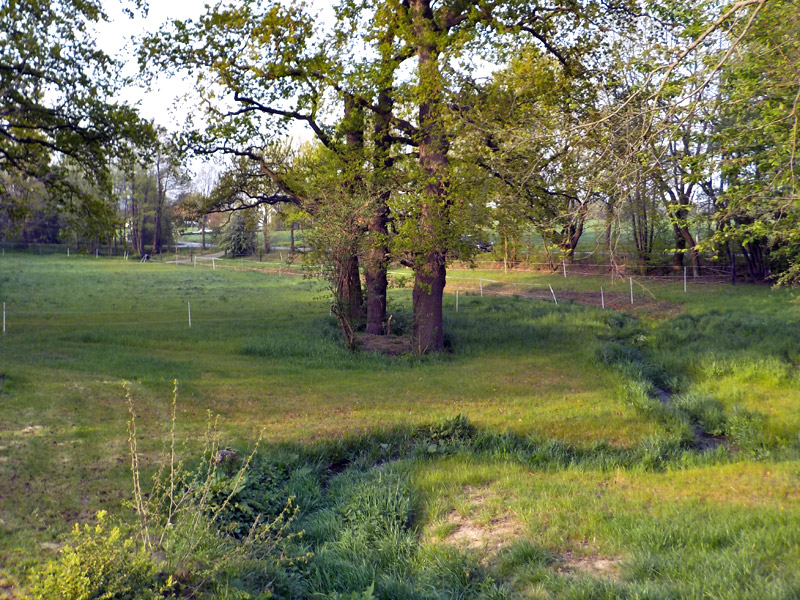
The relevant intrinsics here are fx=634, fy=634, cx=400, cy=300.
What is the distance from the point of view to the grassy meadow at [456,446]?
4832 mm

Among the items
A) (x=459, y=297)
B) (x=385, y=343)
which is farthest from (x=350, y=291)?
(x=459, y=297)

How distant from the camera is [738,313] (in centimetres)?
2095

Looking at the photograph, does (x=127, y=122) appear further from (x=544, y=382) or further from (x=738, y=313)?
(x=738, y=313)

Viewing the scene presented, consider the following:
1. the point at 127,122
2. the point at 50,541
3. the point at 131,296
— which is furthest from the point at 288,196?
the point at 50,541

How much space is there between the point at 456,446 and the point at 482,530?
288 cm

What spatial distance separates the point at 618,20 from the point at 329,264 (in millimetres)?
8506

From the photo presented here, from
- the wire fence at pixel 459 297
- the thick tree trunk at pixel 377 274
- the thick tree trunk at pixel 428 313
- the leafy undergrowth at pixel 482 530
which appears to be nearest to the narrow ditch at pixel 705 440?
the leafy undergrowth at pixel 482 530

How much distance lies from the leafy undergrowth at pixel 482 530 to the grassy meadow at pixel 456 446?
0.09 ft

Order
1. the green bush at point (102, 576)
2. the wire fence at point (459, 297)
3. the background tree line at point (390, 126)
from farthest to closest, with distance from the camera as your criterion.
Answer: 1. the wire fence at point (459, 297)
2. the background tree line at point (390, 126)
3. the green bush at point (102, 576)

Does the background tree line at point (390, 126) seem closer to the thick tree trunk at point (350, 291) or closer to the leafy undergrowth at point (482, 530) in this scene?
the thick tree trunk at point (350, 291)

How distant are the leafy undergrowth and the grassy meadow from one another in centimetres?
3

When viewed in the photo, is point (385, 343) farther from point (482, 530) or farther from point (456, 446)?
point (482, 530)

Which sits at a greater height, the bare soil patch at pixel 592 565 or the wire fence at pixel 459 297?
the wire fence at pixel 459 297

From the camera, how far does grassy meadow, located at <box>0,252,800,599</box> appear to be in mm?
4832
